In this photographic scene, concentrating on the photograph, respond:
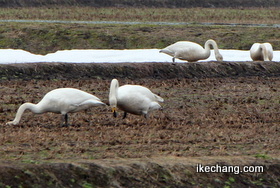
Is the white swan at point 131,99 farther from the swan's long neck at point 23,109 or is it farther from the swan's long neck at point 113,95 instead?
the swan's long neck at point 23,109

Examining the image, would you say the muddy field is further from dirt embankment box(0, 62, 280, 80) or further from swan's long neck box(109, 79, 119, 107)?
swan's long neck box(109, 79, 119, 107)

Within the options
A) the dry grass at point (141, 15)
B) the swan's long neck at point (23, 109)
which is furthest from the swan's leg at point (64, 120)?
the dry grass at point (141, 15)

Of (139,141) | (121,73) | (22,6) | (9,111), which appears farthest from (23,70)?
(22,6)

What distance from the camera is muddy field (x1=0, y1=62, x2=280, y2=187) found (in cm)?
833

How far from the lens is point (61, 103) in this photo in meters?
10.5

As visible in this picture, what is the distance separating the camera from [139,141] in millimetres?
9414

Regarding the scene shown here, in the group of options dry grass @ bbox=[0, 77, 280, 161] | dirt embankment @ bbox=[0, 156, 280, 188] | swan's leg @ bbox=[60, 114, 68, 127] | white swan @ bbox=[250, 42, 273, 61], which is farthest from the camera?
white swan @ bbox=[250, 42, 273, 61]

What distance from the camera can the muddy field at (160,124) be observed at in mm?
8328

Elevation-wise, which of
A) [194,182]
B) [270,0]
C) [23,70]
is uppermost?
[270,0]

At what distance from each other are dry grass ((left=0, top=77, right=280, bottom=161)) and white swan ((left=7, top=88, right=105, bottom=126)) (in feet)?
0.95

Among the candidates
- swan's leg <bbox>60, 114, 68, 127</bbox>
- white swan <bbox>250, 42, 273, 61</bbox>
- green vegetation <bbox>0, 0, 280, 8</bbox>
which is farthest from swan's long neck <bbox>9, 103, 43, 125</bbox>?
green vegetation <bbox>0, 0, 280, 8</bbox>

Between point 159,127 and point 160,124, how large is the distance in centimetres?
33

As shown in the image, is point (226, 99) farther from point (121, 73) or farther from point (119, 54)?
point (119, 54)

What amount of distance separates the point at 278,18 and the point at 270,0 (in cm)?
1399
